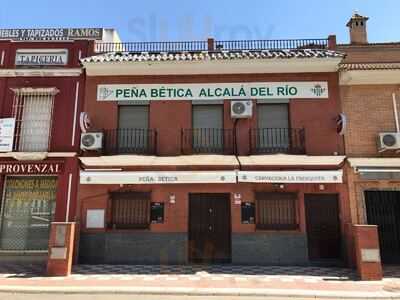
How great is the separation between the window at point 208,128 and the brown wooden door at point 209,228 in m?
1.96

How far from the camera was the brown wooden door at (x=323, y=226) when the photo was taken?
12.5 m

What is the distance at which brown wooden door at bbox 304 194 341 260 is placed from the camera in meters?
12.5

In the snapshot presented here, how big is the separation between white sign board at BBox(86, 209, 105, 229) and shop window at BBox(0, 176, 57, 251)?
1.54 m

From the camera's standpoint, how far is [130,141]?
13570 millimetres

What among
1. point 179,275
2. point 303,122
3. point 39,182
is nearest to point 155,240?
point 179,275

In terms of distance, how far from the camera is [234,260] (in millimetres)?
12352

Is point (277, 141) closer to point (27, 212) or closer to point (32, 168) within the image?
point (32, 168)

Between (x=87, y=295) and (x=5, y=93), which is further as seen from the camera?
(x=5, y=93)

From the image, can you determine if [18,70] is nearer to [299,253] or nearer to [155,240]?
[155,240]

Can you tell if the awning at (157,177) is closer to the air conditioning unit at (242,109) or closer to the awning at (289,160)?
the awning at (289,160)

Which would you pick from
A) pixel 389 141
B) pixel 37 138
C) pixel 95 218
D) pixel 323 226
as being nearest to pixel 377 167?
pixel 389 141

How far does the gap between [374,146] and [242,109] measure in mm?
5390

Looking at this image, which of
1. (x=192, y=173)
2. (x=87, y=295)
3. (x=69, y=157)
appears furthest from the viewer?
(x=69, y=157)

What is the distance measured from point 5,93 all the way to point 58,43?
10.0ft
